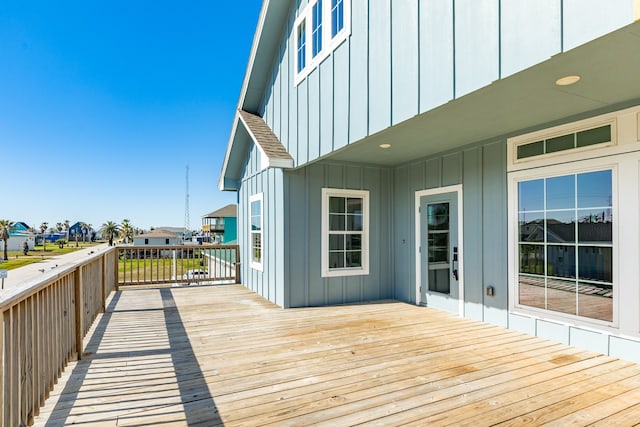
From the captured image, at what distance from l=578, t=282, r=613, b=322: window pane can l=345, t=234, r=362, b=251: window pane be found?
331 centimetres

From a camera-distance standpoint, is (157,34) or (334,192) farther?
(157,34)

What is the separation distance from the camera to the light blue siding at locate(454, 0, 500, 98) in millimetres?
2227

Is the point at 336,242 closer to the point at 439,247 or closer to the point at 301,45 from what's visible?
the point at 439,247

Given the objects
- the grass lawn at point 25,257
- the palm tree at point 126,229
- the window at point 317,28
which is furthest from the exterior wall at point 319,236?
the palm tree at point 126,229

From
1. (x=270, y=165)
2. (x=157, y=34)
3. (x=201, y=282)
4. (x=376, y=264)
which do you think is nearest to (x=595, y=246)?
(x=376, y=264)

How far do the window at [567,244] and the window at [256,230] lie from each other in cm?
450

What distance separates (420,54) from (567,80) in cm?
113

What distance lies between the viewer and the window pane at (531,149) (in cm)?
399

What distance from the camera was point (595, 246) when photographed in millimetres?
3451

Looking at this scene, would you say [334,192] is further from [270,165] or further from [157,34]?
[157,34]

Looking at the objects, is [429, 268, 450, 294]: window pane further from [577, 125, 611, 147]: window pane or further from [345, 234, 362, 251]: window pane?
[577, 125, 611, 147]: window pane

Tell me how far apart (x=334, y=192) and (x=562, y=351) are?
3832mm

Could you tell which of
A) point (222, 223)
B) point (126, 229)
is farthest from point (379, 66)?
point (126, 229)

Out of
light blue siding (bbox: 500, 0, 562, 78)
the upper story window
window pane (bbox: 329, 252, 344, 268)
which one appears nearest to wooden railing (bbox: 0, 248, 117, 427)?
light blue siding (bbox: 500, 0, 562, 78)
